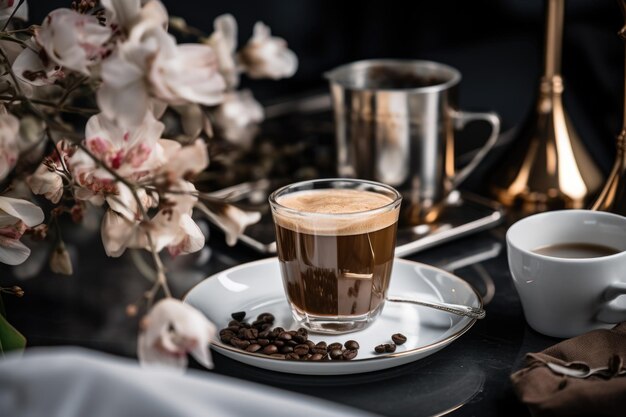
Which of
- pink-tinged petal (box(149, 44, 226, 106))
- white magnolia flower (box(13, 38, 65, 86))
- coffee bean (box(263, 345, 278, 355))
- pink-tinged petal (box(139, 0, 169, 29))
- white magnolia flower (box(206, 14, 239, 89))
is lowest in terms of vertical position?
coffee bean (box(263, 345, 278, 355))

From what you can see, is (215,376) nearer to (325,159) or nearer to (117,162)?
(117,162)

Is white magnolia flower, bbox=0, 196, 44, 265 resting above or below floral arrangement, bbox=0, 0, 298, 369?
below

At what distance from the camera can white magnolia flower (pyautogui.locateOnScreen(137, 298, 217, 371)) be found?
0.64m

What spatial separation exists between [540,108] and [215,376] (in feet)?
2.06

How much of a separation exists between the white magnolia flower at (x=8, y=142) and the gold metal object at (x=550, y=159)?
736 mm

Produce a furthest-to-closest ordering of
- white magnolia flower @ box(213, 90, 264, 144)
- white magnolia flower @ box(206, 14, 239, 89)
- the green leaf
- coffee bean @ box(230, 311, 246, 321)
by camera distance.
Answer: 1. white magnolia flower @ box(213, 90, 264, 144)
2. white magnolia flower @ box(206, 14, 239, 89)
3. coffee bean @ box(230, 311, 246, 321)
4. the green leaf

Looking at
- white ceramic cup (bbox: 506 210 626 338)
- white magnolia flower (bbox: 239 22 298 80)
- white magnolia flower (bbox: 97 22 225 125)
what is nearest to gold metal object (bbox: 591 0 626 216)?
white ceramic cup (bbox: 506 210 626 338)

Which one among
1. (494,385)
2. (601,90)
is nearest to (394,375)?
(494,385)

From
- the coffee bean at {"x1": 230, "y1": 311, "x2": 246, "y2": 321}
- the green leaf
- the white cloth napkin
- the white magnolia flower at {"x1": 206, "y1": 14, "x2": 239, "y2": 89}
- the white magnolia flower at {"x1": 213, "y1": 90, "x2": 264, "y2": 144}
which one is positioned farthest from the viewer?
the white magnolia flower at {"x1": 213, "y1": 90, "x2": 264, "y2": 144}

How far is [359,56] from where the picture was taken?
1724 mm

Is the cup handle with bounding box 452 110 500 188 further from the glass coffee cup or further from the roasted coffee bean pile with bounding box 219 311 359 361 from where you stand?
the roasted coffee bean pile with bounding box 219 311 359 361

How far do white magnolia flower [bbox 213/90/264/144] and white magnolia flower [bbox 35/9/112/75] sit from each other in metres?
0.69

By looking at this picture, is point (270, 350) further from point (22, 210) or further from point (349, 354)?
point (22, 210)

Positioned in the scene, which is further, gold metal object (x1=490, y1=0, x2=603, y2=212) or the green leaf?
gold metal object (x1=490, y1=0, x2=603, y2=212)
